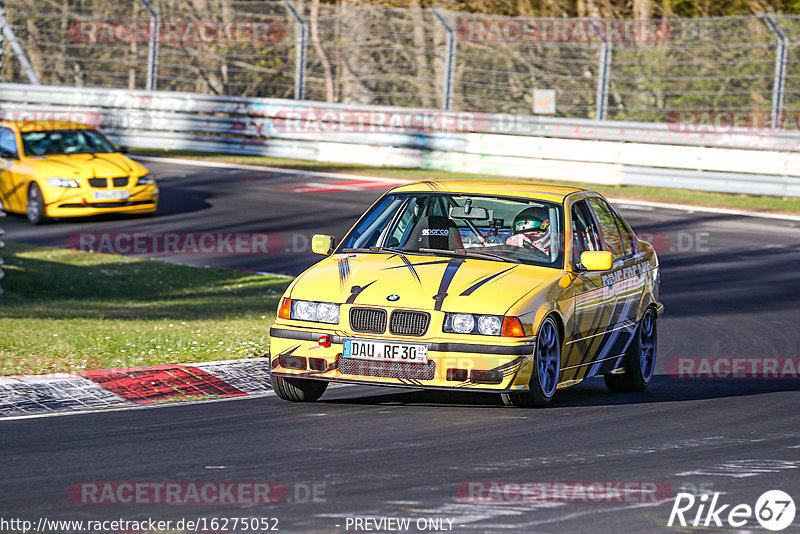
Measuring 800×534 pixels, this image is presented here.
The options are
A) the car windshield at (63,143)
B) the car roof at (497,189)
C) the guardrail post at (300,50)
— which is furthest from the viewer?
the guardrail post at (300,50)

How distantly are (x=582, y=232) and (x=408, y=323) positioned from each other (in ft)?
6.42

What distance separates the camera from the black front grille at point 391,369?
8.05 m

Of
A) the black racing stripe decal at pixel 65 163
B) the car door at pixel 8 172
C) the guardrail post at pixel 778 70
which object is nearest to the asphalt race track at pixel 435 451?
the black racing stripe decal at pixel 65 163

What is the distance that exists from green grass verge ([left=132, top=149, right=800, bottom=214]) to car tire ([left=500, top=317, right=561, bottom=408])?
14860mm

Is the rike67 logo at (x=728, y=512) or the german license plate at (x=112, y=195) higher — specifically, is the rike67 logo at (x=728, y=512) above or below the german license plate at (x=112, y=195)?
above

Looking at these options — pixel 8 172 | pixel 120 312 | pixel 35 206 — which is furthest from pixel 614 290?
pixel 8 172

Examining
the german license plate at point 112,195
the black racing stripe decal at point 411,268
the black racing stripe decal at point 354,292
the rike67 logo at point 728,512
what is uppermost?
the black racing stripe decal at point 411,268

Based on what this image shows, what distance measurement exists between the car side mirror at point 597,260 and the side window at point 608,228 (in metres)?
0.90

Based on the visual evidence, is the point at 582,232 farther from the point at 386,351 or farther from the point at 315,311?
the point at 315,311

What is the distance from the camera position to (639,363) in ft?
32.6

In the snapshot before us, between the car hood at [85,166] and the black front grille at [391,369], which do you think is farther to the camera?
the car hood at [85,166]

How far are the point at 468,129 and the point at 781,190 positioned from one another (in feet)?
21.0

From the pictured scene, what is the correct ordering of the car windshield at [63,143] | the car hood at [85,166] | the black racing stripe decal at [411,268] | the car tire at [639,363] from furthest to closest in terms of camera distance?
the car windshield at [63,143] < the car hood at [85,166] < the car tire at [639,363] < the black racing stripe decal at [411,268]

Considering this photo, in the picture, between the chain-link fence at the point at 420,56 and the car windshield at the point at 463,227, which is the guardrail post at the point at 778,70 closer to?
the chain-link fence at the point at 420,56
